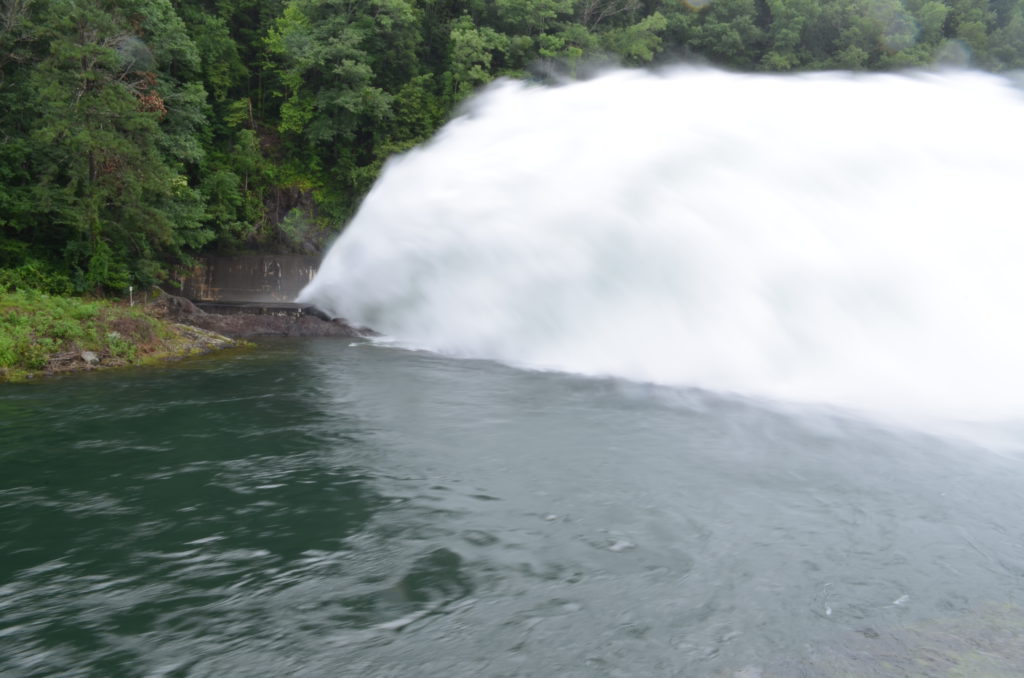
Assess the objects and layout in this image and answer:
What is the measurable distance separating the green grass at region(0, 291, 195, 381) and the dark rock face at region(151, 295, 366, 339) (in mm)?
3073

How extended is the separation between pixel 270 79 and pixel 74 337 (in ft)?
67.7

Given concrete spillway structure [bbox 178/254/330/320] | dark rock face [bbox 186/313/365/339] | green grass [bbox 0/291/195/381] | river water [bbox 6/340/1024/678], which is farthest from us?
concrete spillway structure [bbox 178/254/330/320]

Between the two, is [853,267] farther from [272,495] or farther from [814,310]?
[272,495]

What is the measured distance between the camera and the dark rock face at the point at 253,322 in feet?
65.2

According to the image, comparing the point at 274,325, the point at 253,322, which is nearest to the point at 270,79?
the point at 253,322

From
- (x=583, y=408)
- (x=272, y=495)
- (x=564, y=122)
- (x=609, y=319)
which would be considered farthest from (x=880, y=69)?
(x=272, y=495)

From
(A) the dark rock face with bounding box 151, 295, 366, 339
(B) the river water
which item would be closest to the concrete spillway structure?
(A) the dark rock face with bounding box 151, 295, 366, 339

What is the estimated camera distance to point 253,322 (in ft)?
68.8

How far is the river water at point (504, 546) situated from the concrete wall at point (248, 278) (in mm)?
16448

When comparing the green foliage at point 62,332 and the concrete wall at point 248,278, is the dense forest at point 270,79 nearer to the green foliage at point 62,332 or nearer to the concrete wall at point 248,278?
the concrete wall at point 248,278

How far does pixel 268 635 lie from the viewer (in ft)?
13.0

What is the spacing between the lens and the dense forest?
17688 millimetres

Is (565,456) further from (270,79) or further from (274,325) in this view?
(270,79)

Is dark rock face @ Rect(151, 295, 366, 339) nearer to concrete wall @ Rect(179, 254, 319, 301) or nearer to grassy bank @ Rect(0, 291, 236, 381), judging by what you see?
grassy bank @ Rect(0, 291, 236, 381)
